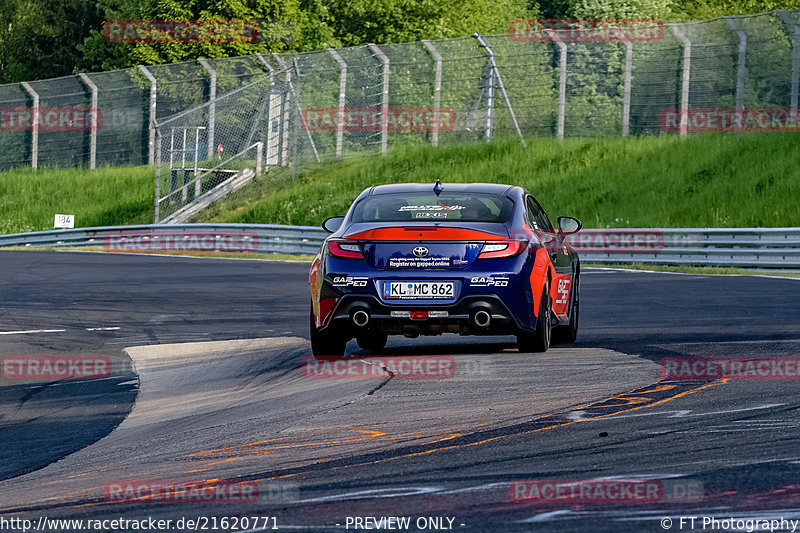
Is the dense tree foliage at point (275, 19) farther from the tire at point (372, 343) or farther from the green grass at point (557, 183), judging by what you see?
the tire at point (372, 343)

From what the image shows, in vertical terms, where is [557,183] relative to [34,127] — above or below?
below

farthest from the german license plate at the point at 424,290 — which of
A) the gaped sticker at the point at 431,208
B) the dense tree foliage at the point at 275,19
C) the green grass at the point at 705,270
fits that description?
the dense tree foliage at the point at 275,19

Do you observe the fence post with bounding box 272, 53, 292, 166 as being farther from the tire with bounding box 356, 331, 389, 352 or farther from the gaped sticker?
the gaped sticker

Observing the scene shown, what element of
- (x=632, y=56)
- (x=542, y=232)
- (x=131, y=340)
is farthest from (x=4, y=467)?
(x=632, y=56)

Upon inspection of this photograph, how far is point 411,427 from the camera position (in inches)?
285

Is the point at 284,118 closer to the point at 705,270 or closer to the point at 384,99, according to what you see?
the point at 384,99

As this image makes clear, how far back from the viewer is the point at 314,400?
8.62 m

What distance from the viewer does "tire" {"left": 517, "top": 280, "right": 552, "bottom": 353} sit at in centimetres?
1030

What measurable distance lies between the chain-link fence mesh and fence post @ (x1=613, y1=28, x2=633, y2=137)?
0.04 m

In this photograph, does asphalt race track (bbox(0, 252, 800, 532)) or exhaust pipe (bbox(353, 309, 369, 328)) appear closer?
asphalt race track (bbox(0, 252, 800, 532))

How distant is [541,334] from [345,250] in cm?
173

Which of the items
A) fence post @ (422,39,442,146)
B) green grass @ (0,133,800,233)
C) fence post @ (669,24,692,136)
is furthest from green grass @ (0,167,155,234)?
fence post @ (669,24,692,136)

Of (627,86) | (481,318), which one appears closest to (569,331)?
(481,318)

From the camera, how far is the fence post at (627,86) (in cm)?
3228
